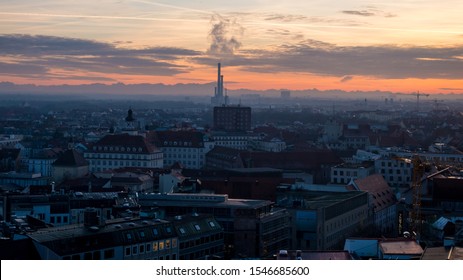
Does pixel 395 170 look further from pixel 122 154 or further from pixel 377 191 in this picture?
pixel 122 154

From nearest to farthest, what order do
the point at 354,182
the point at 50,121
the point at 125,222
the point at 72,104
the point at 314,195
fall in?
the point at 125,222 → the point at 314,195 → the point at 354,182 → the point at 50,121 → the point at 72,104

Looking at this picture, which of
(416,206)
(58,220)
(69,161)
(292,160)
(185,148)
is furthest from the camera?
(185,148)

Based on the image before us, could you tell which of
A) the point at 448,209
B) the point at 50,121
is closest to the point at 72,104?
the point at 50,121

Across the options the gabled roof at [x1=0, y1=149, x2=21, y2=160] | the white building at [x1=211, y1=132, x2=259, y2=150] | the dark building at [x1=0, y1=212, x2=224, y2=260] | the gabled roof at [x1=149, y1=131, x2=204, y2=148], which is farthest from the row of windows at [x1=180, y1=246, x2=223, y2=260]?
the white building at [x1=211, y1=132, x2=259, y2=150]

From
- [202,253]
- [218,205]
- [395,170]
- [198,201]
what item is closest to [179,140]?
[395,170]
